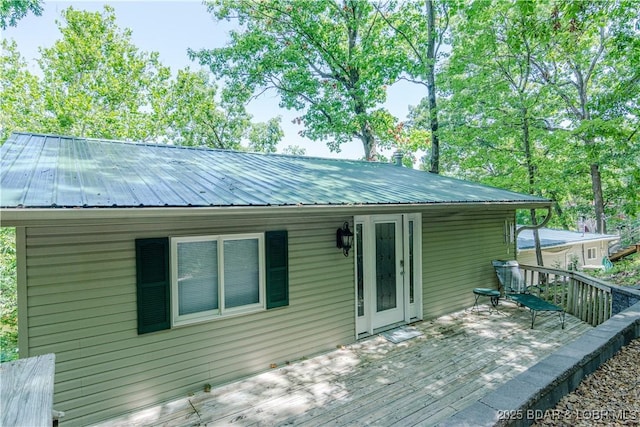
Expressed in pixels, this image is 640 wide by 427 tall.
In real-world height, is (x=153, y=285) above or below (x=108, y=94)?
below

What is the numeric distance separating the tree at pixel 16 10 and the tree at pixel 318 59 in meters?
5.45

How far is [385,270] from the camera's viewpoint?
19.0 ft

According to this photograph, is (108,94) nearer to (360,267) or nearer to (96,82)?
(96,82)

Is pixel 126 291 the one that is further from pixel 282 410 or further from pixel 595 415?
pixel 595 415

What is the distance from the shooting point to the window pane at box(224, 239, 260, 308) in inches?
165

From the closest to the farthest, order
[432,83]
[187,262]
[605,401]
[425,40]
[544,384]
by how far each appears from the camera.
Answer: [544,384] → [605,401] → [187,262] → [432,83] → [425,40]

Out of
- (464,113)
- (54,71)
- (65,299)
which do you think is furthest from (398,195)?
(54,71)

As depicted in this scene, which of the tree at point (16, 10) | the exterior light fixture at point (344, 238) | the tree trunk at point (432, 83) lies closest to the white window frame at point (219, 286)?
the exterior light fixture at point (344, 238)

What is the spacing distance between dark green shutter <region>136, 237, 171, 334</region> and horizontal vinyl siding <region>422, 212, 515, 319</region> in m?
4.38

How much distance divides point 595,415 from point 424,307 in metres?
3.51

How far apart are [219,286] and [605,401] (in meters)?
3.95

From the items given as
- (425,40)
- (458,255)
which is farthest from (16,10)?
(458,255)

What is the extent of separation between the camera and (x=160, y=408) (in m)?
3.64

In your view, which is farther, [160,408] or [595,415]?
[160,408]
